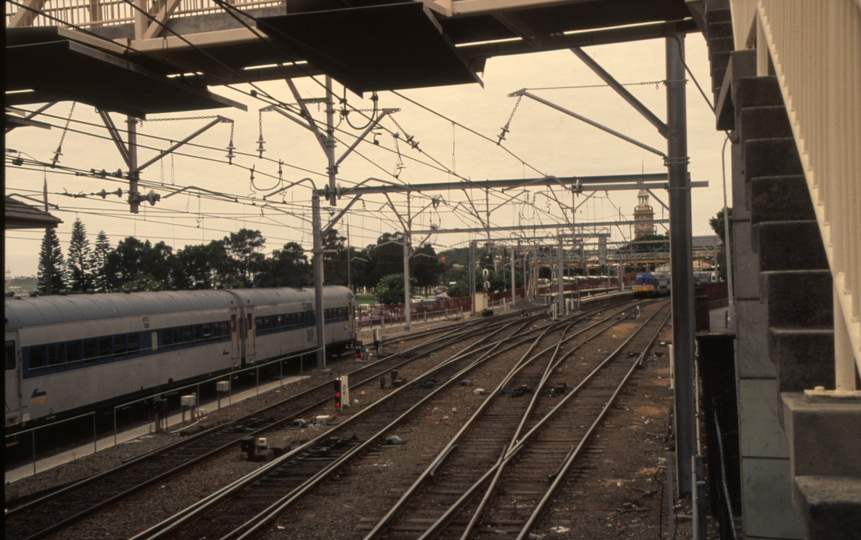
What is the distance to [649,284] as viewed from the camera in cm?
7250

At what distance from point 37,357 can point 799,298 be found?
A: 1573 centimetres

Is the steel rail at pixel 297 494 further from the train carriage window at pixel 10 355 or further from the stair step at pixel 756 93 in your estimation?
the stair step at pixel 756 93

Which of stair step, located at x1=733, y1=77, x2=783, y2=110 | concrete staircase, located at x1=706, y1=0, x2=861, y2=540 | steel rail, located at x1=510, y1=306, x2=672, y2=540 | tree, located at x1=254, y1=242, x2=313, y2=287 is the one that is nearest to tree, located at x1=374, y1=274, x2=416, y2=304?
tree, located at x1=254, y1=242, x2=313, y2=287

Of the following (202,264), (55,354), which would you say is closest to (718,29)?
(55,354)

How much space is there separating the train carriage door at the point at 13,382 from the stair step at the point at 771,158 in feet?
47.9

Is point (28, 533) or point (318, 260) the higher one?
point (318, 260)

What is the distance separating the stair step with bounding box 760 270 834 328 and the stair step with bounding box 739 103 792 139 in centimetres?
119

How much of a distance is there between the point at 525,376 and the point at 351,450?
34.8 feet

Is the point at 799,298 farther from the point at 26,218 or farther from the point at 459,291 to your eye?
the point at 459,291

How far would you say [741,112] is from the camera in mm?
4250

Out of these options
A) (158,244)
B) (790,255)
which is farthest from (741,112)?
(158,244)

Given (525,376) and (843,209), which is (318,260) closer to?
(525,376)

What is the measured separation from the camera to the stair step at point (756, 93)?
14.4 feet

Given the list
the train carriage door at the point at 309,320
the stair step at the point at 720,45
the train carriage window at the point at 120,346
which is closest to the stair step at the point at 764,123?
the stair step at the point at 720,45
